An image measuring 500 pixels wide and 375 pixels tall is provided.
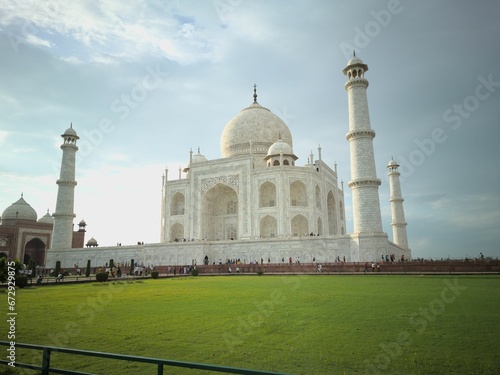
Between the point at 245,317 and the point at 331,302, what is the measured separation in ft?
8.23

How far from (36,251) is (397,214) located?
130 feet

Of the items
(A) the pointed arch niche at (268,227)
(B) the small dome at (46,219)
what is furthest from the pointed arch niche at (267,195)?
(B) the small dome at (46,219)

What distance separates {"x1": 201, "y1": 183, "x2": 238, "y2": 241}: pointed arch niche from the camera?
108ft

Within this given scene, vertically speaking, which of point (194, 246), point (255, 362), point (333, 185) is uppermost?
point (333, 185)

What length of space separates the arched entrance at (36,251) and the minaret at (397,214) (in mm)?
38127

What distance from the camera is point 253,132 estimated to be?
36.7 meters

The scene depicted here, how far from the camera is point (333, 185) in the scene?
35.6 metres

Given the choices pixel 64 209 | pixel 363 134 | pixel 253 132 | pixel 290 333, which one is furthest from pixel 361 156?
pixel 64 209

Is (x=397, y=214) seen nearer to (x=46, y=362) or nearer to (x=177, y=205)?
(x=177, y=205)

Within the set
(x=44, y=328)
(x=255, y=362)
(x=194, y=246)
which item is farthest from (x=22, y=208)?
(x=255, y=362)

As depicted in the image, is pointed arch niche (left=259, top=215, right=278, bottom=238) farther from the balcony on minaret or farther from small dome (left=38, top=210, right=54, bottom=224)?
small dome (left=38, top=210, right=54, bottom=224)

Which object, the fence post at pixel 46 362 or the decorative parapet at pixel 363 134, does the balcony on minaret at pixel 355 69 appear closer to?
the decorative parapet at pixel 363 134

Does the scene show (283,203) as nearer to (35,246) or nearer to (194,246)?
(194,246)

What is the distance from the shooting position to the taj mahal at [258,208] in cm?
2272
